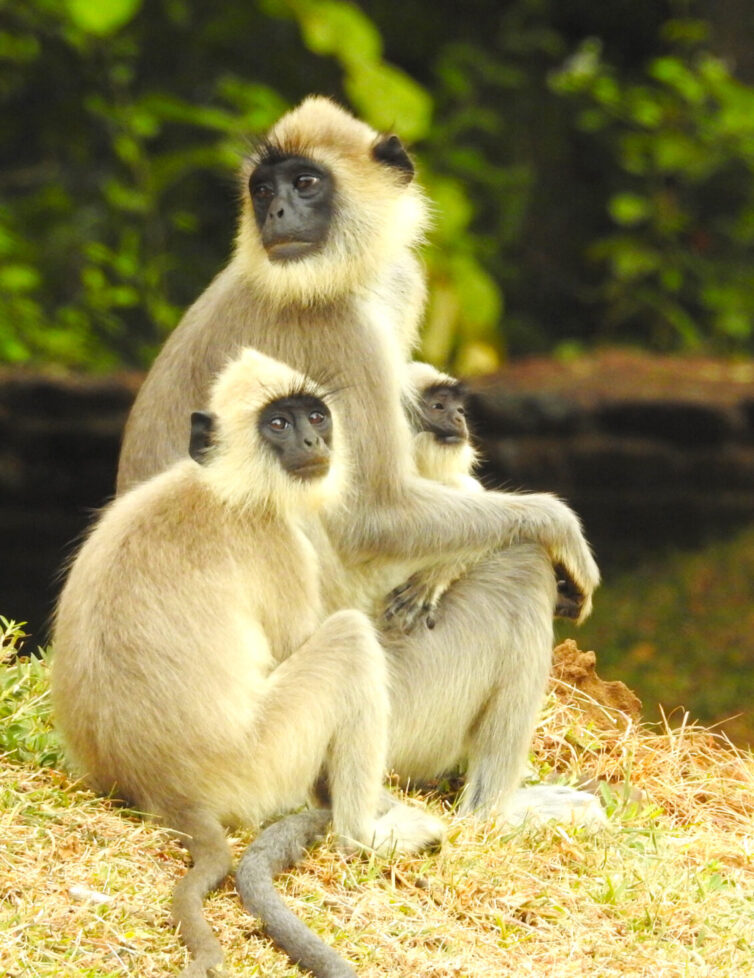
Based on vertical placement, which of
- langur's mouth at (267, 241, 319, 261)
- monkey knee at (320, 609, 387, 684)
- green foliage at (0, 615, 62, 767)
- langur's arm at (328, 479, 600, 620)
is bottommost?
green foliage at (0, 615, 62, 767)

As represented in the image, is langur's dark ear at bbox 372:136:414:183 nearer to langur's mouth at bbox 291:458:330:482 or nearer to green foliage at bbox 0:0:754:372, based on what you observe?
langur's mouth at bbox 291:458:330:482

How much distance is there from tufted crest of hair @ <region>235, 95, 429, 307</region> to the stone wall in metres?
5.28

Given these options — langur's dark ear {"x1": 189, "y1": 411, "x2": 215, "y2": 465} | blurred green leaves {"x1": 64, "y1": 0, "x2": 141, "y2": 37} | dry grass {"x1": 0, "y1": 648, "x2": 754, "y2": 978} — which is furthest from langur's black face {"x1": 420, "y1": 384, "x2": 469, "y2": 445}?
blurred green leaves {"x1": 64, "y1": 0, "x2": 141, "y2": 37}

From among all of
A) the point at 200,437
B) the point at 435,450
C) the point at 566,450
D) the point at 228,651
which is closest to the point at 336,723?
the point at 228,651

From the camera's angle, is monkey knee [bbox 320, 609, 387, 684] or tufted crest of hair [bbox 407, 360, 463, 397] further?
tufted crest of hair [bbox 407, 360, 463, 397]

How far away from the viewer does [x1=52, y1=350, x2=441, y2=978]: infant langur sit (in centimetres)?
392

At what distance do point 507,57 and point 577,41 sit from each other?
0.99 meters

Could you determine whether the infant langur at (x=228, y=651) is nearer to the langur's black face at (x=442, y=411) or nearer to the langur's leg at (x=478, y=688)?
the langur's leg at (x=478, y=688)

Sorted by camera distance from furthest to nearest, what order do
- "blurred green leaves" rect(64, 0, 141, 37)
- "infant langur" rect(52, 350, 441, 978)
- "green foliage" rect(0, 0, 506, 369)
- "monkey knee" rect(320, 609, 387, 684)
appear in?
"green foliage" rect(0, 0, 506, 369) → "blurred green leaves" rect(64, 0, 141, 37) → "monkey knee" rect(320, 609, 387, 684) → "infant langur" rect(52, 350, 441, 978)

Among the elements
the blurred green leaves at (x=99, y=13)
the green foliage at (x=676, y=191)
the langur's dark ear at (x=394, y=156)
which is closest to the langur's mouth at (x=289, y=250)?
the langur's dark ear at (x=394, y=156)

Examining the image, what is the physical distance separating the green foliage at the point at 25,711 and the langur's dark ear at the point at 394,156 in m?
1.84

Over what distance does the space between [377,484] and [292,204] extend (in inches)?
33.9

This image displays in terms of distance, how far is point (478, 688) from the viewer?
460 cm

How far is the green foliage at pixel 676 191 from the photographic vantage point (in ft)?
42.5
